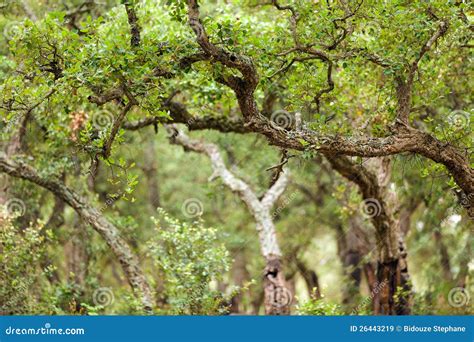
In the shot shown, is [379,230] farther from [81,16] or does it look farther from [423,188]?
[81,16]

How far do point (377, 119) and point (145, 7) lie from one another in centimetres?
426

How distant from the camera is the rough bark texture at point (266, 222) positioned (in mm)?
13352

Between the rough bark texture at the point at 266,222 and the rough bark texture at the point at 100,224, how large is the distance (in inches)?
85.1

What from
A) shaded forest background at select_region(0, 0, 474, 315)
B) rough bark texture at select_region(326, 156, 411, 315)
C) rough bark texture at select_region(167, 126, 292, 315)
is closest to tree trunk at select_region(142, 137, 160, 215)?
shaded forest background at select_region(0, 0, 474, 315)

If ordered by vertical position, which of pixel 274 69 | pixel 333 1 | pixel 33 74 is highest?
pixel 333 1

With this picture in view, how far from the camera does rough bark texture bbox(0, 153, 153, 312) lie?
12.7 m

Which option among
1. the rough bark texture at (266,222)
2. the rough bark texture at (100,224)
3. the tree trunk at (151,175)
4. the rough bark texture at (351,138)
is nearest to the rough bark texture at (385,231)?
the rough bark texture at (266,222)

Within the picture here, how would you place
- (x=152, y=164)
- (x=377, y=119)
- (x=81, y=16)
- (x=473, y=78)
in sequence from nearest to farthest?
(x=377, y=119), (x=473, y=78), (x=81, y=16), (x=152, y=164)

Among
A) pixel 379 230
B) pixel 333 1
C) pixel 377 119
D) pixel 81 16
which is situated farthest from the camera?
pixel 81 16

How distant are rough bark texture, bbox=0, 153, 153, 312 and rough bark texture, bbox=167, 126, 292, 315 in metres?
2.16

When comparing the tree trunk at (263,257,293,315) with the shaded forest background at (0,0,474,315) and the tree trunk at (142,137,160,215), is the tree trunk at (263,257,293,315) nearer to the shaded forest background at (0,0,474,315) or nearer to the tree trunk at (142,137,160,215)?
the shaded forest background at (0,0,474,315)

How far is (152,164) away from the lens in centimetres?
2103

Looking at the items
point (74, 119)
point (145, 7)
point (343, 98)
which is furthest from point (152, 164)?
point (343, 98)

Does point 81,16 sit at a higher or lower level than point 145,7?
higher
